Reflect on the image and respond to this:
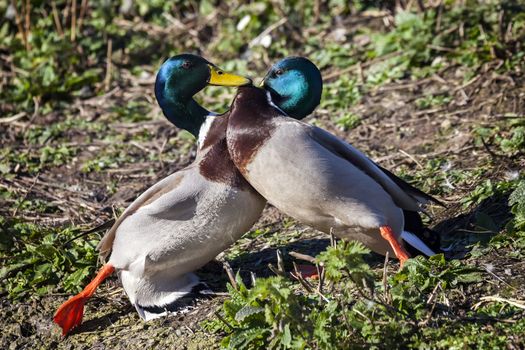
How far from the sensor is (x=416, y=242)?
4648 millimetres

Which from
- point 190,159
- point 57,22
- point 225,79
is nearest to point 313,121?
point 190,159

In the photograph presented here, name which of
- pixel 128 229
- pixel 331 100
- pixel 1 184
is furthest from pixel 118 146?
pixel 128 229

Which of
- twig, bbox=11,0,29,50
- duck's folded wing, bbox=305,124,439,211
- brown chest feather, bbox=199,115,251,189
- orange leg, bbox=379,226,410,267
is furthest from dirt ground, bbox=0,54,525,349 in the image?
twig, bbox=11,0,29,50

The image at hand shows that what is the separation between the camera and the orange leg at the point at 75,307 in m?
4.73

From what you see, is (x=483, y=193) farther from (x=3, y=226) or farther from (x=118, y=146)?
(x=118, y=146)

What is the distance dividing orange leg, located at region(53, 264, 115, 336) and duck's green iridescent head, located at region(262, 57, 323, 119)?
1309mm

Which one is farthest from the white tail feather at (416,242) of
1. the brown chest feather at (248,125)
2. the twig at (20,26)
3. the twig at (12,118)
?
the twig at (20,26)

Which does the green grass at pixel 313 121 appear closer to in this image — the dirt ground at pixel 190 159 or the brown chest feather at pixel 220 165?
the dirt ground at pixel 190 159

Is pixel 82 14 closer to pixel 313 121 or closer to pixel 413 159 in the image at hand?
pixel 313 121

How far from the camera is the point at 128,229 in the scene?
4.76 metres

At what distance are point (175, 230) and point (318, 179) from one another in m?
0.81

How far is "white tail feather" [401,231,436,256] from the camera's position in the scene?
15.1 feet

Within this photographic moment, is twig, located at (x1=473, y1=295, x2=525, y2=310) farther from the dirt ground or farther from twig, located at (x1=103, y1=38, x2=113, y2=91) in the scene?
twig, located at (x1=103, y1=38, x2=113, y2=91)

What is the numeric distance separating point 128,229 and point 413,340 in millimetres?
1712
